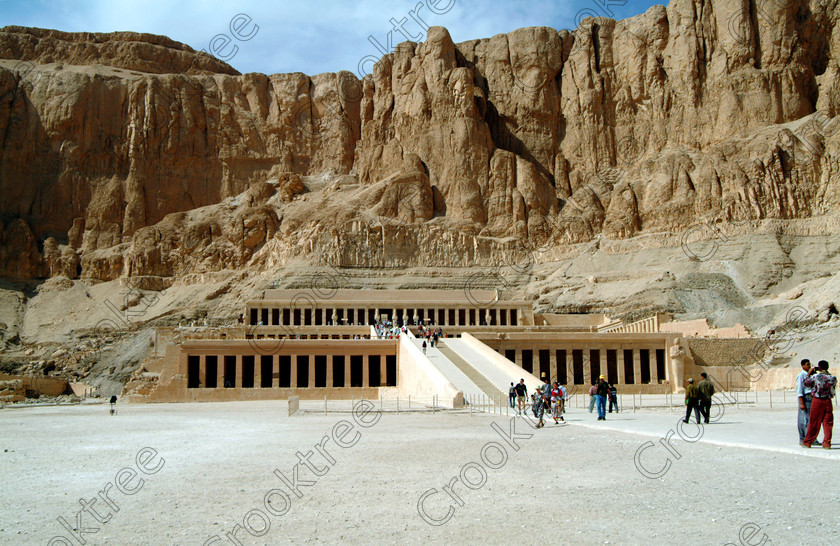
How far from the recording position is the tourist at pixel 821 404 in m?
13.2

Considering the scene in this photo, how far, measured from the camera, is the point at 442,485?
1137 cm

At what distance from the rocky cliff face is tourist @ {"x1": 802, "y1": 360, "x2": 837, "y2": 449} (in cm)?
7444

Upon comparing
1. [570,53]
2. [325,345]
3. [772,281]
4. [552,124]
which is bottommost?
[325,345]

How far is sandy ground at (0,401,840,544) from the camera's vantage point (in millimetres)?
8773

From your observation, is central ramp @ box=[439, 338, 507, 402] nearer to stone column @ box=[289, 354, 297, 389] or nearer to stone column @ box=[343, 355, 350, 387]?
stone column @ box=[343, 355, 350, 387]

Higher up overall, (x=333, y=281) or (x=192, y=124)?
(x=192, y=124)

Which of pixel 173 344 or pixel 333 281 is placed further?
pixel 333 281

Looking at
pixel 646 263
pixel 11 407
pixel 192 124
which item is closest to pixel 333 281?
pixel 646 263

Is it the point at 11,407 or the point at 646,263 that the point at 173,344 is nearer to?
the point at 11,407

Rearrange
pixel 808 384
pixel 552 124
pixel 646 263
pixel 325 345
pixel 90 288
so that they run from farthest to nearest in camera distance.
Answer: pixel 552 124 < pixel 90 288 < pixel 646 263 < pixel 325 345 < pixel 808 384

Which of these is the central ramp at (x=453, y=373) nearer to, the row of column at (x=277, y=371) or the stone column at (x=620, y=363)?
the row of column at (x=277, y=371)

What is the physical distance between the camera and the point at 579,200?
100312mm

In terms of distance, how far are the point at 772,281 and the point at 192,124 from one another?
85.3 meters

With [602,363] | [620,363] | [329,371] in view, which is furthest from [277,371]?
[620,363]
